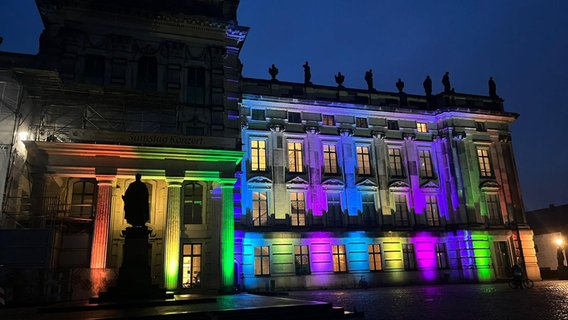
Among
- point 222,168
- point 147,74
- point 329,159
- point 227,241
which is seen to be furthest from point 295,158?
point 147,74

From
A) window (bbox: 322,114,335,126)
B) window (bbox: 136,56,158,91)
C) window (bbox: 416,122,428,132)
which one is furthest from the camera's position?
window (bbox: 416,122,428,132)

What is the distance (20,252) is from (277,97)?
20981mm

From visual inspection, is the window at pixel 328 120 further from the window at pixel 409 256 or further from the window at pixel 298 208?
the window at pixel 409 256

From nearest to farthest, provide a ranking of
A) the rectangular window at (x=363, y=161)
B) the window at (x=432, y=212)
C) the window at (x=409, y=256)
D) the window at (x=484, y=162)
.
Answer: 1. the window at (x=409, y=256)
2. the rectangular window at (x=363, y=161)
3. the window at (x=432, y=212)
4. the window at (x=484, y=162)

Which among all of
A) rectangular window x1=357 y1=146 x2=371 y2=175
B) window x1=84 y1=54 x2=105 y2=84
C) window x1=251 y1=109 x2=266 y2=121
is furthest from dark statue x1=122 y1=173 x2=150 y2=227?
rectangular window x1=357 y1=146 x2=371 y2=175

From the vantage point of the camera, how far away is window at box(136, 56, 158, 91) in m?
27.8

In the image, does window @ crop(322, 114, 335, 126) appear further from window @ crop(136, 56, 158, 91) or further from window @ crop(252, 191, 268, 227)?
window @ crop(136, 56, 158, 91)

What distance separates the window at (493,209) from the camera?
1441 inches

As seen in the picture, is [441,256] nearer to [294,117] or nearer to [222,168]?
[294,117]

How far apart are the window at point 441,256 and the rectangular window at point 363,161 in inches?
359

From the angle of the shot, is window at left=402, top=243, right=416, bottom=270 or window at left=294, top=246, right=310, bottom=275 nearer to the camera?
window at left=294, top=246, right=310, bottom=275

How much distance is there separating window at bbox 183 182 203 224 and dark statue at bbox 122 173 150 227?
10.5 m

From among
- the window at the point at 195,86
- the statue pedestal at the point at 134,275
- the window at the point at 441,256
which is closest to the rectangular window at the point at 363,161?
the window at the point at 441,256

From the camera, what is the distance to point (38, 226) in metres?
21.1
